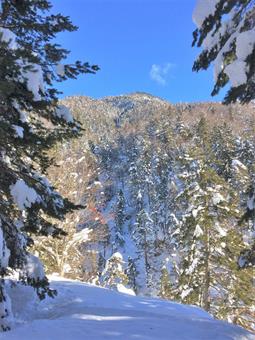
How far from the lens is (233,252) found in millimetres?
19062

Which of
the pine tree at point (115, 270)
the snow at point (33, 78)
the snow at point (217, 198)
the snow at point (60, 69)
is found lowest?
the pine tree at point (115, 270)

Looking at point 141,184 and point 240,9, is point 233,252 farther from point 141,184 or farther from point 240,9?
point 141,184

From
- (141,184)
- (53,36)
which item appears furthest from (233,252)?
(141,184)

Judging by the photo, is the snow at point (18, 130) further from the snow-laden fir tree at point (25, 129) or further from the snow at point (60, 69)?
the snow at point (60, 69)

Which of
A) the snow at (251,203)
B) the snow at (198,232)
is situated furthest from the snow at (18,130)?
the snow at (198,232)

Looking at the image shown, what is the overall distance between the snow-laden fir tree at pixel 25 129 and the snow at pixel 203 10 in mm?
2547

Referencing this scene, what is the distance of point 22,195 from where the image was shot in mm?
7070

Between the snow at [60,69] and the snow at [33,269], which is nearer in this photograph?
the snow at [33,269]

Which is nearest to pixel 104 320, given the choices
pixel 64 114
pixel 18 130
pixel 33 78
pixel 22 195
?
pixel 22 195

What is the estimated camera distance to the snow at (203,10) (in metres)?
6.21

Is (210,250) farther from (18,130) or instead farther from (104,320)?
(18,130)

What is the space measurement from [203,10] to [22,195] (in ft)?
13.5

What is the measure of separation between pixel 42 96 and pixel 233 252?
13685 mm

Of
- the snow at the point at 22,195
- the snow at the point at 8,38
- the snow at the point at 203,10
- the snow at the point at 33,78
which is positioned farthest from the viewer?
the snow at the point at 22,195
